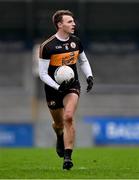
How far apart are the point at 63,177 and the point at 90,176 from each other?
1.31ft

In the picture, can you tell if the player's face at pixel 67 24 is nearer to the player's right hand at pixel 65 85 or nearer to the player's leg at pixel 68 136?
the player's right hand at pixel 65 85

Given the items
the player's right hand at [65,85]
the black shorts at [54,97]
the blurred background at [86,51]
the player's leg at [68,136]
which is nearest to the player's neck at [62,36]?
the player's right hand at [65,85]

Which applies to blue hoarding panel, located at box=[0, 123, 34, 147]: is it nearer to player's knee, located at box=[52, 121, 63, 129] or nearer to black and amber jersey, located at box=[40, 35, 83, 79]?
player's knee, located at box=[52, 121, 63, 129]

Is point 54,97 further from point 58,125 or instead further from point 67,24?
point 67,24

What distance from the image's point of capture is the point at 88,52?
37562 millimetres

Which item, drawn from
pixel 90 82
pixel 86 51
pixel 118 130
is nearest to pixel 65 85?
pixel 90 82

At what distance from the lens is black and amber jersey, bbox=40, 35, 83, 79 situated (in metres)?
11.0

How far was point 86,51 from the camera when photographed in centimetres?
3744

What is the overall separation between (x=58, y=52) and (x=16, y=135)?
1748 cm

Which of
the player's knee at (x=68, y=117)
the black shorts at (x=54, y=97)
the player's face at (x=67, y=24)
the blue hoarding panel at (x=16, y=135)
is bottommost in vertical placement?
the blue hoarding panel at (x=16, y=135)

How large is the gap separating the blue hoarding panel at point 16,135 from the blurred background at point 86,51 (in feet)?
22.6

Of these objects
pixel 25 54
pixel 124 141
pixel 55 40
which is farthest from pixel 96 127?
pixel 55 40

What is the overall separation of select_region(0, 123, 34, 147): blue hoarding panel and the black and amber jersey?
54.7 feet

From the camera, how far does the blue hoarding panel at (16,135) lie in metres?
27.8
